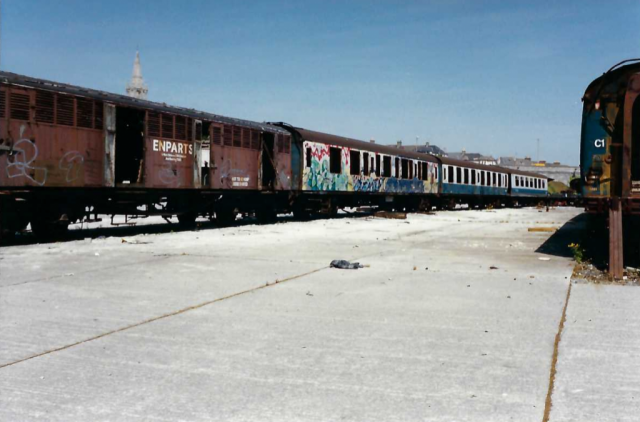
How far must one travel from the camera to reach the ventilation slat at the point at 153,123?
580 inches

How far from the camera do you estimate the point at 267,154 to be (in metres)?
20.5

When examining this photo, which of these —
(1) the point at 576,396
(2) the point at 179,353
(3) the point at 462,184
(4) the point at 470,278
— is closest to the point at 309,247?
(4) the point at 470,278

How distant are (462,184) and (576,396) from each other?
118 feet

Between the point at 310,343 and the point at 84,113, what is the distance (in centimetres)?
1040

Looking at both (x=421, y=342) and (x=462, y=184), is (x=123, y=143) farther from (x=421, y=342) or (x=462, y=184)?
(x=462, y=184)

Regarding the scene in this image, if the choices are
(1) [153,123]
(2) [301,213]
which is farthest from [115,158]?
(2) [301,213]

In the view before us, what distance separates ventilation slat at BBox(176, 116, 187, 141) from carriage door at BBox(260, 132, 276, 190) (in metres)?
4.41

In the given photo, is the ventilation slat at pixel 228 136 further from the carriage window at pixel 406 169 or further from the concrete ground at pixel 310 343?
the carriage window at pixel 406 169

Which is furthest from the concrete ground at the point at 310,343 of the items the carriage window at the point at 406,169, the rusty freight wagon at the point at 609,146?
the carriage window at the point at 406,169

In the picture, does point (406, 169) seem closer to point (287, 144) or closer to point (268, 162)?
point (287, 144)

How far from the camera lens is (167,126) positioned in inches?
605

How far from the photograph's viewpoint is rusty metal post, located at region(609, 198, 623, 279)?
7.72m

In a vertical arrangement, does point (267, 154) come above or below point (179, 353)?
above

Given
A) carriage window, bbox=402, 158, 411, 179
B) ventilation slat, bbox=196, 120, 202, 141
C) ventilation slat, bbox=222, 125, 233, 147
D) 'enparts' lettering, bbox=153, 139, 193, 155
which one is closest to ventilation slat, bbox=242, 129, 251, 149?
ventilation slat, bbox=222, 125, 233, 147
